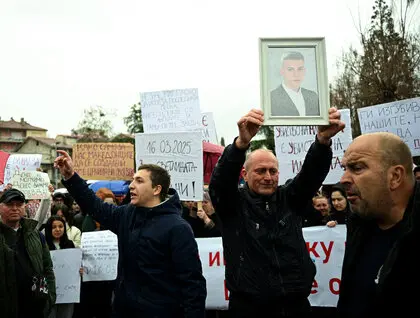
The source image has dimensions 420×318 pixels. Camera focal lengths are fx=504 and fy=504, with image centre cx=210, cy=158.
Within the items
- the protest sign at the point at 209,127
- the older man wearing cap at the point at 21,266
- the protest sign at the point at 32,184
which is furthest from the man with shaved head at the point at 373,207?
the protest sign at the point at 209,127

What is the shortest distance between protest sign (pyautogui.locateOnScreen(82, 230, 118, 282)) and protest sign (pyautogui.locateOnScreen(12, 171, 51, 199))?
1815 millimetres

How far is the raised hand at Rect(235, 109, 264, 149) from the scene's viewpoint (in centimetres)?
273

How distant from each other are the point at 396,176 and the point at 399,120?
4782 mm

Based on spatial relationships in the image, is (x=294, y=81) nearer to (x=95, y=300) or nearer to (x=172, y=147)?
(x=172, y=147)

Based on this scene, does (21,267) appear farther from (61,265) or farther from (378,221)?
(378,221)

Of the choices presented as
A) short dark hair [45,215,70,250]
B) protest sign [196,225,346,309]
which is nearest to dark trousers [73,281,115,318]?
short dark hair [45,215,70,250]

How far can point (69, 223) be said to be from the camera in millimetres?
6695

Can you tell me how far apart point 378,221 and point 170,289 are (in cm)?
170

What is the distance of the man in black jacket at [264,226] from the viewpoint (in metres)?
3.02

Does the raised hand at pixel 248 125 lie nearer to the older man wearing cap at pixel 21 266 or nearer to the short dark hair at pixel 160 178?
the short dark hair at pixel 160 178

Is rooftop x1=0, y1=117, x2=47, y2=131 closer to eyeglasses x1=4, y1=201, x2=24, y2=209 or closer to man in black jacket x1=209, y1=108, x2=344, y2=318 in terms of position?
eyeglasses x1=4, y1=201, x2=24, y2=209

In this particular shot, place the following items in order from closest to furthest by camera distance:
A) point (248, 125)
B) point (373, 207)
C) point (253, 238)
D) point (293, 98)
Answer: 1. point (373, 207)
2. point (293, 98)
3. point (248, 125)
4. point (253, 238)

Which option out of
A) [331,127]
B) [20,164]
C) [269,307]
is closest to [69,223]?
[20,164]

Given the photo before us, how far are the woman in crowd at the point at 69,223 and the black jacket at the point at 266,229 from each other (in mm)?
3569
